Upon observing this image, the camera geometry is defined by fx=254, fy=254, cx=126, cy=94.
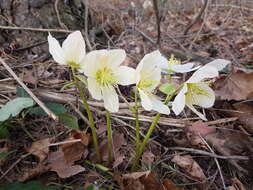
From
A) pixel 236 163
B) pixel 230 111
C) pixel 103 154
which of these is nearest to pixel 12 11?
pixel 103 154

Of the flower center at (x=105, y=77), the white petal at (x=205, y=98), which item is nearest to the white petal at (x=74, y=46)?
the flower center at (x=105, y=77)

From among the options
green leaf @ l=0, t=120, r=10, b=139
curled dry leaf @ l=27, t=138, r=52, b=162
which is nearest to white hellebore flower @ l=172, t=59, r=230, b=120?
curled dry leaf @ l=27, t=138, r=52, b=162

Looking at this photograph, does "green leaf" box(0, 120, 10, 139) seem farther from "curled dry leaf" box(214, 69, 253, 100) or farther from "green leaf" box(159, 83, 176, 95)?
"curled dry leaf" box(214, 69, 253, 100)

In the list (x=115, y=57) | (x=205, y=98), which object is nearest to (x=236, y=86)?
(x=205, y=98)

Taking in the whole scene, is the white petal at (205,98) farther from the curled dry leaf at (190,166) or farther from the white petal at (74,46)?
the white petal at (74,46)

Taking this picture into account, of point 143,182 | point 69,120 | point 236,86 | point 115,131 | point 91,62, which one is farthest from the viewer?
point 236,86

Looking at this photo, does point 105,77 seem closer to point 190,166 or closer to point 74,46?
point 74,46

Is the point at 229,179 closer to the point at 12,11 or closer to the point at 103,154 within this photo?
the point at 103,154
